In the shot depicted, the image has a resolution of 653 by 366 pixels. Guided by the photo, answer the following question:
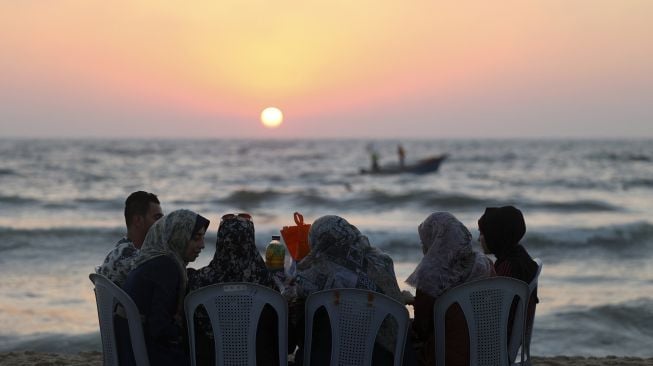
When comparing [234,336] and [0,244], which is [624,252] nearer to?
[0,244]

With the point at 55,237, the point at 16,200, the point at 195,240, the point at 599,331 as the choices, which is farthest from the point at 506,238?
the point at 16,200

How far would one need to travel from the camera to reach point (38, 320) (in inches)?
315

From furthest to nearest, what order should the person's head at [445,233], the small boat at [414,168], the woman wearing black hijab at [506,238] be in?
the small boat at [414,168] → the woman wearing black hijab at [506,238] → the person's head at [445,233]

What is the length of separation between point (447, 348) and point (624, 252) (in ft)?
37.7

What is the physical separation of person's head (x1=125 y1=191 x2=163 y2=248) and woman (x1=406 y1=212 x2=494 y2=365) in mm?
1590

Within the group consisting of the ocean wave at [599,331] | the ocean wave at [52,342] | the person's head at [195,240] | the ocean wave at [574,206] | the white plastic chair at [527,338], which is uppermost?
the person's head at [195,240]

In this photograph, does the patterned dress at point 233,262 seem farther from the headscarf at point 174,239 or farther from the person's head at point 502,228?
the person's head at point 502,228

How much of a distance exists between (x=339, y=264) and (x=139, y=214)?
1465mm

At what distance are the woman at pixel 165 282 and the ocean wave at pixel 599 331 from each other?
4245 mm

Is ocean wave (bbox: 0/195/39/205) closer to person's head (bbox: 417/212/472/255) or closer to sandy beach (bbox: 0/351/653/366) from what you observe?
sandy beach (bbox: 0/351/653/366)

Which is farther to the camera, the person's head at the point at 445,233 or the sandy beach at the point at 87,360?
the sandy beach at the point at 87,360

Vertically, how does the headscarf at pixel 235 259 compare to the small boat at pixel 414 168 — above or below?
above

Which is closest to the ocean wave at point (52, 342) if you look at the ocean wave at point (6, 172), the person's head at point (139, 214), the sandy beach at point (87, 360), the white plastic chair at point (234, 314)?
the sandy beach at point (87, 360)

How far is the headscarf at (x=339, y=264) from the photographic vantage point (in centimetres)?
355
